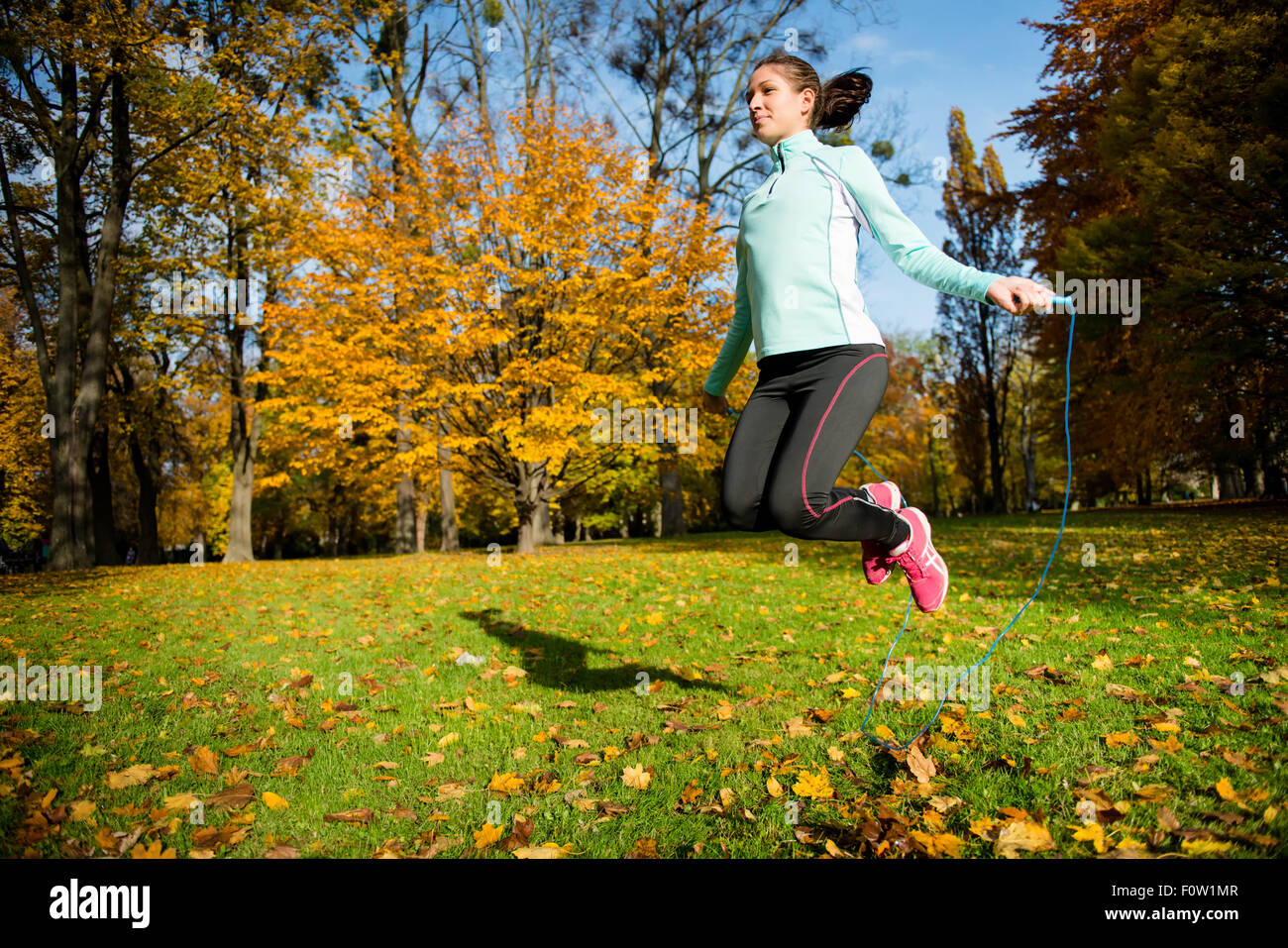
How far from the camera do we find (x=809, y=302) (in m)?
2.79

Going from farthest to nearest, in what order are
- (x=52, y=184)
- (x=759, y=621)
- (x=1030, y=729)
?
(x=52, y=184), (x=759, y=621), (x=1030, y=729)

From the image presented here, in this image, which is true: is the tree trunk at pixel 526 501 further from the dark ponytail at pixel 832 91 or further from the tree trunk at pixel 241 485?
the dark ponytail at pixel 832 91

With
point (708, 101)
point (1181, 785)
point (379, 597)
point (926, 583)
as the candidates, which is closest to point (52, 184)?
point (379, 597)

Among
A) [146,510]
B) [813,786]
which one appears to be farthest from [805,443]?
[146,510]

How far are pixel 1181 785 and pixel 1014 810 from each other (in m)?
0.65

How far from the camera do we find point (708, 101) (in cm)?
2292

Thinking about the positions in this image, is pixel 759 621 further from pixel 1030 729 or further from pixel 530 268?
pixel 530 268

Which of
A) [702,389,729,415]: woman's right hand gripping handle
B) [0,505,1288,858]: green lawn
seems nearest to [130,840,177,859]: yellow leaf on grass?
[0,505,1288,858]: green lawn

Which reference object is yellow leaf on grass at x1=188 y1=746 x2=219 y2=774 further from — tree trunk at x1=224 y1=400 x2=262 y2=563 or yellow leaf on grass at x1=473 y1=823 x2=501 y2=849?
tree trunk at x1=224 y1=400 x2=262 y2=563

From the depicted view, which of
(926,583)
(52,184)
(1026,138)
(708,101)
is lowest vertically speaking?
(926,583)

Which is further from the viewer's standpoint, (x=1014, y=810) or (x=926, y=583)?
(x=926, y=583)

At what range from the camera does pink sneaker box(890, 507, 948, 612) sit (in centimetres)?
322

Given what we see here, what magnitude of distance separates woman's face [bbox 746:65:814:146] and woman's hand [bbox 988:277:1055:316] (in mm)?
1135

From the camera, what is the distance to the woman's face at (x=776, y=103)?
2.94m
